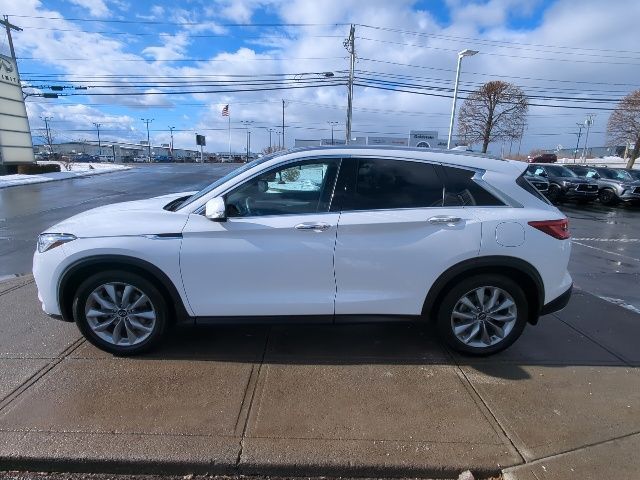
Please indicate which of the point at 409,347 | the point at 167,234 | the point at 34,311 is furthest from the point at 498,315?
the point at 34,311

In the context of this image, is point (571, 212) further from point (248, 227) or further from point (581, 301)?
point (248, 227)

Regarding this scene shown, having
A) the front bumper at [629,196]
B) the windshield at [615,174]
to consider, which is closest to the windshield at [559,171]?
the windshield at [615,174]

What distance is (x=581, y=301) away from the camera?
17.4 ft

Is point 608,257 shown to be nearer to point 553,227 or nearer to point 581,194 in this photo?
point 553,227

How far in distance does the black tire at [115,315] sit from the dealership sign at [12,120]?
33.8 m

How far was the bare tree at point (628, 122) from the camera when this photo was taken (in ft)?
135

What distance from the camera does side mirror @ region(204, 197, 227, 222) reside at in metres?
3.25

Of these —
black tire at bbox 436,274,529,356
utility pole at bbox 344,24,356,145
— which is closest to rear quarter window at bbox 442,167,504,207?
black tire at bbox 436,274,529,356

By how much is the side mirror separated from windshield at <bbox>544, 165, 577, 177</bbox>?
22.5 metres

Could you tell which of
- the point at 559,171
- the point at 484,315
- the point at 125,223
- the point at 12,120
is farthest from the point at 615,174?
the point at 12,120

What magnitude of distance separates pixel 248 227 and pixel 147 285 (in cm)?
95

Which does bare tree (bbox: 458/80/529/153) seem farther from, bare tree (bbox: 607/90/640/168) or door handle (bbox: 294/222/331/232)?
door handle (bbox: 294/222/331/232)

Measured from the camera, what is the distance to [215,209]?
3250mm

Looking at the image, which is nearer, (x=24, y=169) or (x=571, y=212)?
(x=571, y=212)
